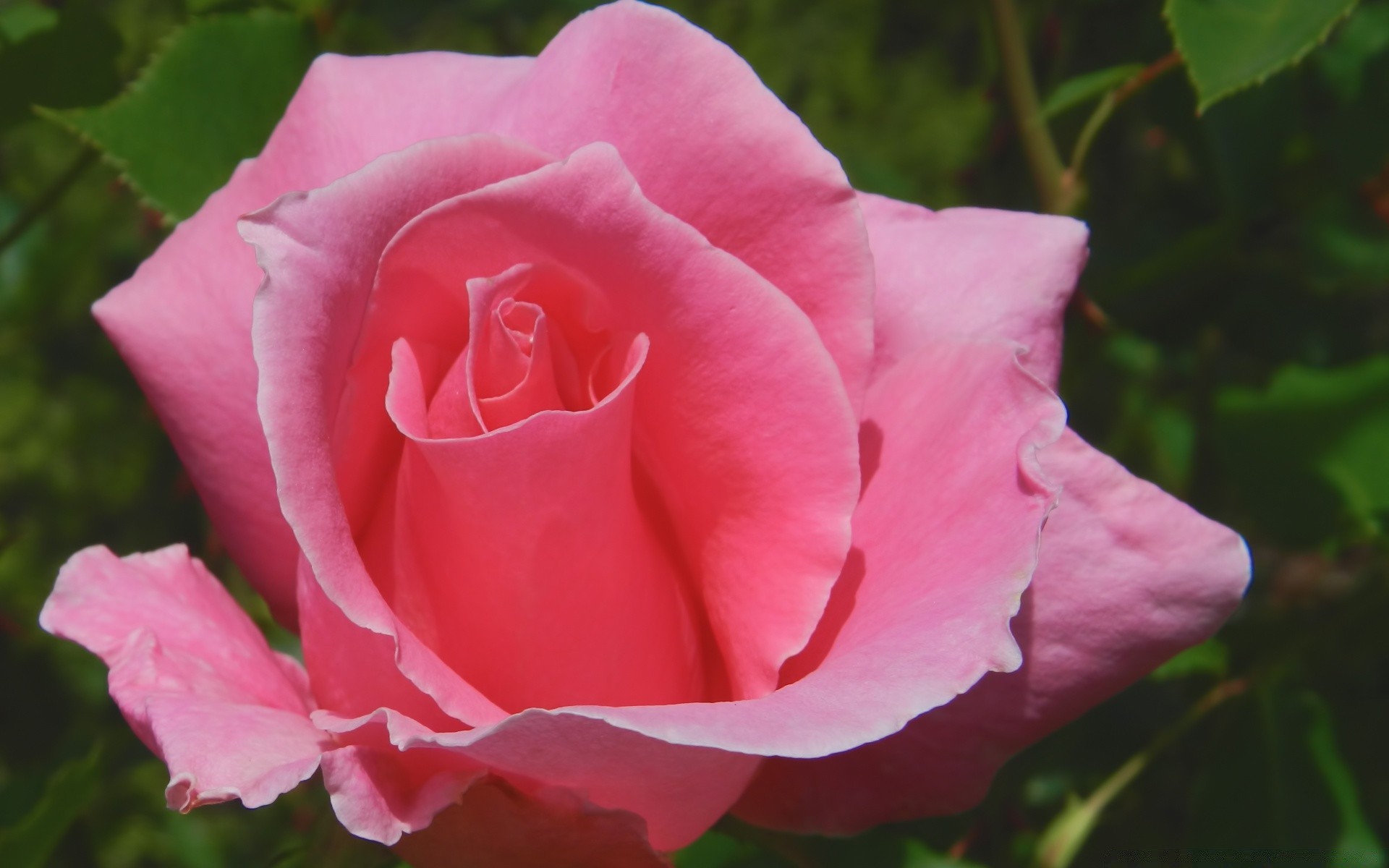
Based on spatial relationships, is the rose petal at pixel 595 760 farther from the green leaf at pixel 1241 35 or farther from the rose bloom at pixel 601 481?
the green leaf at pixel 1241 35

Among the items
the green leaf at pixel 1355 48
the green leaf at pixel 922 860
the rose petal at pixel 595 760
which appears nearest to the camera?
the rose petal at pixel 595 760

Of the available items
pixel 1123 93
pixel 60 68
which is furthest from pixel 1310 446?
pixel 60 68

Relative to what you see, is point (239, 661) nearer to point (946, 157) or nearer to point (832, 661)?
point (832, 661)

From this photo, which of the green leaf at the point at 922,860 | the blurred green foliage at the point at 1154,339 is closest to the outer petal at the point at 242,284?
the blurred green foliage at the point at 1154,339

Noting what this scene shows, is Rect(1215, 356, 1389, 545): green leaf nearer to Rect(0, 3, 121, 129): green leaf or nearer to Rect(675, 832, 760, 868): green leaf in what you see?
Rect(675, 832, 760, 868): green leaf

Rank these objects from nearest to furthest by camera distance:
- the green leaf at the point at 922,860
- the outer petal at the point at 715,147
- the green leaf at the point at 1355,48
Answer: the outer petal at the point at 715,147 → the green leaf at the point at 922,860 → the green leaf at the point at 1355,48

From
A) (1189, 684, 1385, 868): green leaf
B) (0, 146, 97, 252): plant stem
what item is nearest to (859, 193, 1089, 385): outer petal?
(1189, 684, 1385, 868): green leaf

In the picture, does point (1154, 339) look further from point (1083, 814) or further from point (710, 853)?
point (710, 853)
